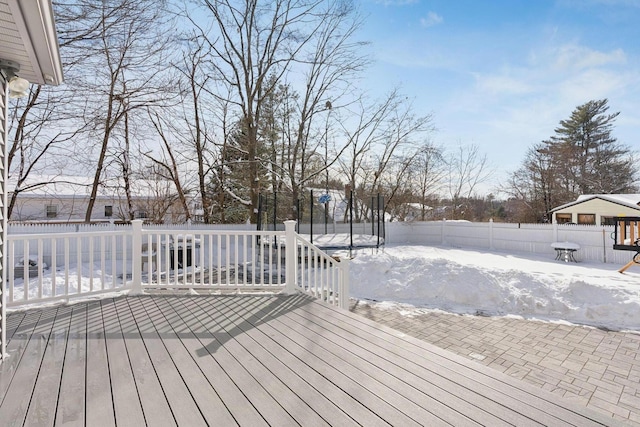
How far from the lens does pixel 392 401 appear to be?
1.76 metres

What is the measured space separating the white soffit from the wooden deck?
6.99 ft

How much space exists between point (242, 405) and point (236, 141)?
1331 cm

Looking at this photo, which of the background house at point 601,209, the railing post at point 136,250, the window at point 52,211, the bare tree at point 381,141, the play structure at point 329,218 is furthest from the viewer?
the bare tree at point 381,141

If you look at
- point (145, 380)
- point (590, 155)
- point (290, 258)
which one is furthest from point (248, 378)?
point (590, 155)

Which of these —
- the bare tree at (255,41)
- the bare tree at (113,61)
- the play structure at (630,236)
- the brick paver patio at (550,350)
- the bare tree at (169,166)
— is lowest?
the brick paver patio at (550,350)

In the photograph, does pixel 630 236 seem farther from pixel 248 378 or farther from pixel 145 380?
pixel 145 380

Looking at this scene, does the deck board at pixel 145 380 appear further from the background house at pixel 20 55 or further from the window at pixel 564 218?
the window at pixel 564 218

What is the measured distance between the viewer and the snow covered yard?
5.28 m

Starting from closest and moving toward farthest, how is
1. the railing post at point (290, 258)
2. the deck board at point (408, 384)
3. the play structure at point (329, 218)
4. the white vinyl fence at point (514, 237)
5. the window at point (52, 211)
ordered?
the deck board at point (408, 384), the railing post at point (290, 258), the white vinyl fence at point (514, 237), the play structure at point (329, 218), the window at point (52, 211)

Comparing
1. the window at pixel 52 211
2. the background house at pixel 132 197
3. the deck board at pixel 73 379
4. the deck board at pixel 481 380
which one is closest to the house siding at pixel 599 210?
the deck board at pixel 481 380

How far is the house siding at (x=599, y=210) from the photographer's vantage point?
12367 millimetres

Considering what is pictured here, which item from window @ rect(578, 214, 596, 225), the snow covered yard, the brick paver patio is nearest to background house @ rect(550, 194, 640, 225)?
window @ rect(578, 214, 596, 225)

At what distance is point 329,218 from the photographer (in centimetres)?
1403

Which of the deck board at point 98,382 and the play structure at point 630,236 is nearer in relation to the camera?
the deck board at point 98,382
